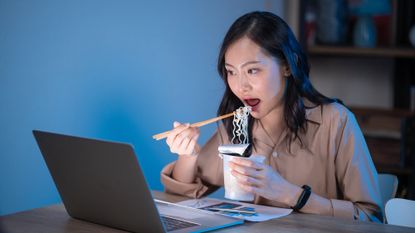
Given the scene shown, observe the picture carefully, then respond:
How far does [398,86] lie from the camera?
152 inches

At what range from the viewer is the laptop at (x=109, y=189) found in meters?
1.41

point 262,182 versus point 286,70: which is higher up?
point 286,70

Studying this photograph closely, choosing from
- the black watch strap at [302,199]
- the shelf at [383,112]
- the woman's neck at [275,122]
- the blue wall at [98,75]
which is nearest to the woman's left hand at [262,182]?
the black watch strap at [302,199]

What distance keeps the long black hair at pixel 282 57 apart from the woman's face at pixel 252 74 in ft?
0.07

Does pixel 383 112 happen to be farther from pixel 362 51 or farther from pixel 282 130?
pixel 282 130

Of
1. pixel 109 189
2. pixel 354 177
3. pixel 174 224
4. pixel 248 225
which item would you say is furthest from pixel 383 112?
pixel 109 189

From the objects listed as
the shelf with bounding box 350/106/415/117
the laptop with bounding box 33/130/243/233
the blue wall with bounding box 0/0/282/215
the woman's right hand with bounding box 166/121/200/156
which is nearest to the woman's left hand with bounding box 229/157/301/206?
the laptop with bounding box 33/130/243/233

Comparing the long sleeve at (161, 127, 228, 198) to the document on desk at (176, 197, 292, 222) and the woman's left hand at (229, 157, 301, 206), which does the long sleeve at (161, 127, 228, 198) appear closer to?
the document on desk at (176, 197, 292, 222)

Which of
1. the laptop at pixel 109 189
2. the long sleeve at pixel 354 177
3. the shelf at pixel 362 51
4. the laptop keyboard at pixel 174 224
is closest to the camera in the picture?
the laptop at pixel 109 189

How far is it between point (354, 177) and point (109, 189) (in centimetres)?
74

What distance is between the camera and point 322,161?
1965 mm

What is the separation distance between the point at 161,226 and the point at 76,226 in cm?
26

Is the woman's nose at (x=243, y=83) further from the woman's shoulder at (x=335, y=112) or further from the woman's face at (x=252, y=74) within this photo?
the woman's shoulder at (x=335, y=112)

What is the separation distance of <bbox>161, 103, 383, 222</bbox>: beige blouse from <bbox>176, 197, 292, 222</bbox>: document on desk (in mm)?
107
